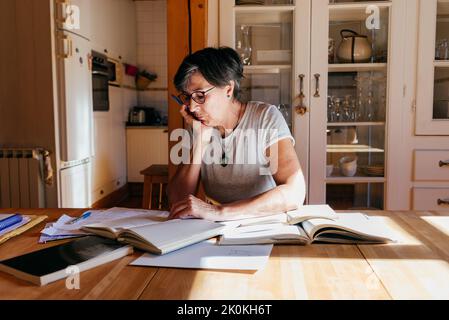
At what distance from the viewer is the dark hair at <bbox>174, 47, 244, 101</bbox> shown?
1566 millimetres

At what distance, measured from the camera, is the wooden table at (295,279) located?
0.78 metres

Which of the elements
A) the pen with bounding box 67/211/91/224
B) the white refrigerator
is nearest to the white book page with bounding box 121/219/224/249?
the pen with bounding box 67/211/91/224

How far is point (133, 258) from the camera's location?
3.21 ft

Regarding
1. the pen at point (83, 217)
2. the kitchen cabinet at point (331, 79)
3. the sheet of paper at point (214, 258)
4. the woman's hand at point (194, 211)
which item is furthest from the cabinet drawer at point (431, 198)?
the pen at point (83, 217)

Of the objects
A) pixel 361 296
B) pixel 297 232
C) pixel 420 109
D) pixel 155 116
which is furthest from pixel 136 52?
pixel 361 296

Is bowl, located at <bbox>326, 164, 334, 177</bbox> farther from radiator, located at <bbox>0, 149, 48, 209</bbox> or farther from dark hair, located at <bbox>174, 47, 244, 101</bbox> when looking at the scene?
radiator, located at <bbox>0, 149, 48, 209</bbox>

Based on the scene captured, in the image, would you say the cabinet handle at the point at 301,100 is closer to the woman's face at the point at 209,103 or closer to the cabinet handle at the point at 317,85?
the cabinet handle at the point at 317,85

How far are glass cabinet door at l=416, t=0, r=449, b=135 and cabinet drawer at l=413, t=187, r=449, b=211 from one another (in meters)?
0.34

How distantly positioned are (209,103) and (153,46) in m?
3.91

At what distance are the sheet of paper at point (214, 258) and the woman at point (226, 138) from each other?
544mm

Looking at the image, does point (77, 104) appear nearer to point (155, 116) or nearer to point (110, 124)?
point (110, 124)

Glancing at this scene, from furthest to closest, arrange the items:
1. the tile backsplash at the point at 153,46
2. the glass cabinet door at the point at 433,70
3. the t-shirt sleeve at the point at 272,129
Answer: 1. the tile backsplash at the point at 153,46
2. the glass cabinet door at the point at 433,70
3. the t-shirt sleeve at the point at 272,129

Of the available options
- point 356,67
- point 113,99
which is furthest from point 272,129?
point 113,99

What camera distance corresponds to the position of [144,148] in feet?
16.2
